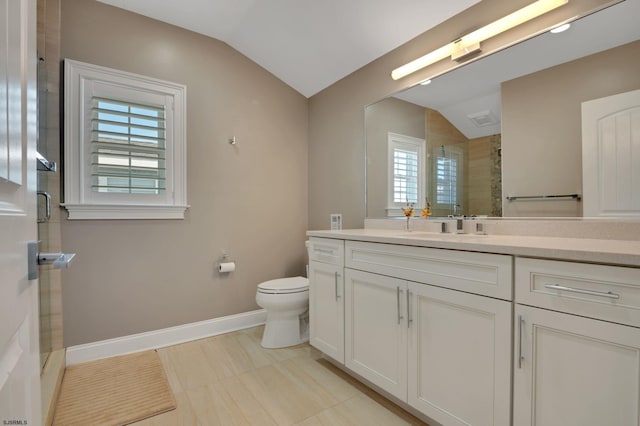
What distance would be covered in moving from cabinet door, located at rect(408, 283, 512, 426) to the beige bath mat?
4.42ft

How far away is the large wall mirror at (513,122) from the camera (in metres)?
1.39

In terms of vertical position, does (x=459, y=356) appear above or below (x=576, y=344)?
below

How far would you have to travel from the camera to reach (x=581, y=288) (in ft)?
3.20

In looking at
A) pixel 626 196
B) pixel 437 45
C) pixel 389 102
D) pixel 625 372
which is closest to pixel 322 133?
pixel 389 102

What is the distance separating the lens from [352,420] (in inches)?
61.0

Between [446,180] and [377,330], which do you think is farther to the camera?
[446,180]

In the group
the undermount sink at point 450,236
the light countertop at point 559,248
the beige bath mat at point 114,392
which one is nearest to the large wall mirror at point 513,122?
the undermount sink at point 450,236

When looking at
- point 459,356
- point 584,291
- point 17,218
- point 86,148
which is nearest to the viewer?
point 17,218

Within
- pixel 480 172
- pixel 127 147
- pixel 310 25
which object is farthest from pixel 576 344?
pixel 127 147

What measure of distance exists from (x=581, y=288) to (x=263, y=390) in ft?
5.41

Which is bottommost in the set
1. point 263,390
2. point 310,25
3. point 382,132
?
point 263,390

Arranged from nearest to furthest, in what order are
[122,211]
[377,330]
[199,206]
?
[377,330], [122,211], [199,206]

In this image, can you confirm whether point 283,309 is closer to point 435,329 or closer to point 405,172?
point 435,329

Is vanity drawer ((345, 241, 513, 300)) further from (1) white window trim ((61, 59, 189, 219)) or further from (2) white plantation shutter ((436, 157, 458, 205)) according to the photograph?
(1) white window trim ((61, 59, 189, 219))
